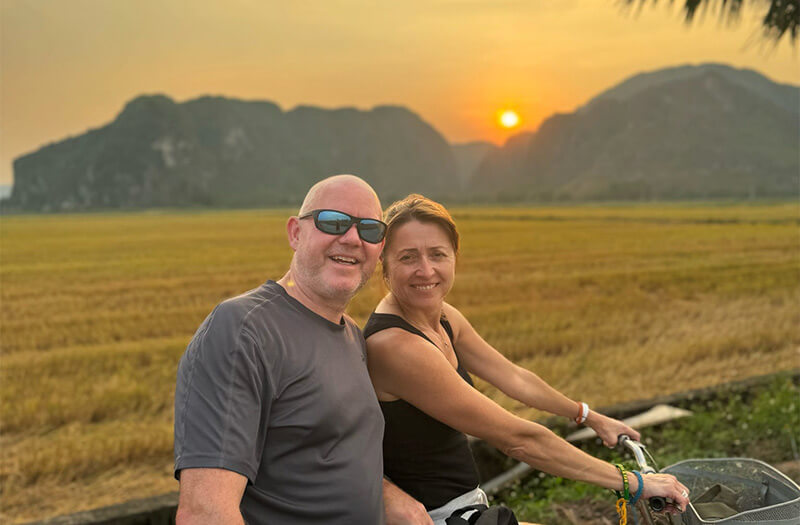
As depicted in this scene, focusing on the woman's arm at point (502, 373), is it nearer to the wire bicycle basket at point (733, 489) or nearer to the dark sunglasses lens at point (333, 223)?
the wire bicycle basket at point (733, 489)

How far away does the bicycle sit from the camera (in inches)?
83.0

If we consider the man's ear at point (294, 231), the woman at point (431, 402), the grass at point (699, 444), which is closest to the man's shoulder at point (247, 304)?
the man's ear at point (294, 231)

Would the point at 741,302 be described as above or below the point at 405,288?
below

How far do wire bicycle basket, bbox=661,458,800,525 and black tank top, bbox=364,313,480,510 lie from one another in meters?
0.79

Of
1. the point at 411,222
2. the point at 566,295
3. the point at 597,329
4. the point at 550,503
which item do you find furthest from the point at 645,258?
the point at 411,222

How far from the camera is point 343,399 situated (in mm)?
2086

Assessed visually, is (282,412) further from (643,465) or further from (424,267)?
(643,465)

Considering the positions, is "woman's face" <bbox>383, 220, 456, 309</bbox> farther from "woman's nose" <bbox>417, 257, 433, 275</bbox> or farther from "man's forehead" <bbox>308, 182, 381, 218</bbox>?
"man's forehead" <bbox>308, 182, 381, 218</bbox>

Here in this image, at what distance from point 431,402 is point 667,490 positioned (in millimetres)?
820

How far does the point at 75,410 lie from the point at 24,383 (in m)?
2.25

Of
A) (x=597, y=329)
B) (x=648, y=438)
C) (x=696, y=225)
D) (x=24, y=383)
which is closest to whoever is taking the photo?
(x=648, y=438)

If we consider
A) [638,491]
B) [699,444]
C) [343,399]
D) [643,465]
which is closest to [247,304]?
[343,399]

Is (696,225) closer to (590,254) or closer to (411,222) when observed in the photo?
(590,254)

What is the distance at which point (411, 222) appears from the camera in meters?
2.56
